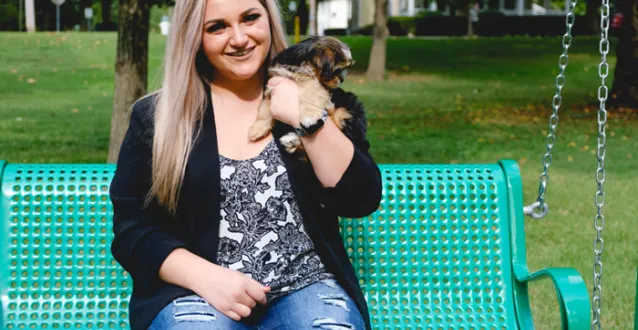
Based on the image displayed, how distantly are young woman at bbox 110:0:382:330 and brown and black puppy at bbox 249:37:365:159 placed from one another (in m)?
0.03

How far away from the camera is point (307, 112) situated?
254 cm

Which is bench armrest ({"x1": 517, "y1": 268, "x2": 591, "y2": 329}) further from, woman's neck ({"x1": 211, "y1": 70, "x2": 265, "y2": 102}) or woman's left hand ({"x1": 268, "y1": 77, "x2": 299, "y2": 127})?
woman's neck ({"x1": 211, "y1": 70, "x2": 265, "y2": 102})

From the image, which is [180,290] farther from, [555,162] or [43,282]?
[555,162]

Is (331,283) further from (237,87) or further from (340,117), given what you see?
(237,87)

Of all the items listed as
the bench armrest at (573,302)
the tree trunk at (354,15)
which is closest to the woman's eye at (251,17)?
the bench armrest at (573,302)

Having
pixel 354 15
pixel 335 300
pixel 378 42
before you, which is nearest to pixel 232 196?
pixel 335 300

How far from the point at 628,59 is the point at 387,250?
40.3 ft

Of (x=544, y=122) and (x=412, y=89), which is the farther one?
(x=412, y=89)

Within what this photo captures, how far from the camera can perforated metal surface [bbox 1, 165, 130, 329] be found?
319 centimetres

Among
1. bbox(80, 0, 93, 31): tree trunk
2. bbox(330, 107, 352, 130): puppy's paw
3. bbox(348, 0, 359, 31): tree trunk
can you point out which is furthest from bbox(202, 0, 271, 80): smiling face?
bbox(80, 0, 93, 31): tree trunk

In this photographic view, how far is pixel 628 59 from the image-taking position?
14.4 m

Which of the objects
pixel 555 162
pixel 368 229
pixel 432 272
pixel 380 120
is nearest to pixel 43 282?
pixel 368 229

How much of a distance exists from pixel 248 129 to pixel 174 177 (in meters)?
0.30

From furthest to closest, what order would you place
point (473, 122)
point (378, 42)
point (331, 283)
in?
point (378, 42), point (473, 122), point (331, 283)
